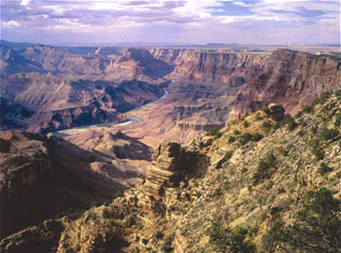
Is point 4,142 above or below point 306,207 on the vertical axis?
below

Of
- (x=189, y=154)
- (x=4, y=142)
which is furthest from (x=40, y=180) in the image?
(x=189, y=154)

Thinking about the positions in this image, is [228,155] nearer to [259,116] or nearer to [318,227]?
[259,116]

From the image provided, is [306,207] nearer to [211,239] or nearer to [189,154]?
[211,239]

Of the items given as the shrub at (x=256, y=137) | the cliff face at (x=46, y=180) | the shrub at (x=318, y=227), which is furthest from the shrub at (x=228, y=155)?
the cliff face at (x=46, y=180)

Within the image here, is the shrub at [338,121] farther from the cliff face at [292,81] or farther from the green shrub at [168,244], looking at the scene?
the cliff face at [292,81]

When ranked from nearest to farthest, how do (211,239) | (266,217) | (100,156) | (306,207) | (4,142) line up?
(306,207) → (266,217) → (211,239) → (4,142) → (100,156)
